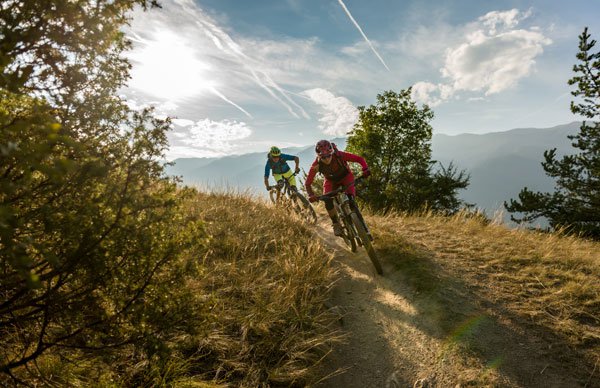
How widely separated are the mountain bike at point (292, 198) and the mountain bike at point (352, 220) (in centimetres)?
240

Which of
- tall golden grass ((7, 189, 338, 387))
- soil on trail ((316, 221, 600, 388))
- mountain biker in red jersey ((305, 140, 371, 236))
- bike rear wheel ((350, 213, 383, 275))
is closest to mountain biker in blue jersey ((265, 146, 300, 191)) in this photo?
mountain biker in red jersey ((305, 140, 371, 236))

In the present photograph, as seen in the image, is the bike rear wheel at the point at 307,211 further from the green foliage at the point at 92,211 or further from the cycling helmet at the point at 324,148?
the green foliage at the point at 92,211

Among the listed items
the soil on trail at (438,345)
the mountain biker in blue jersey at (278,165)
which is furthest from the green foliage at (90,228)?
the mountain biker in blue jersey at (278,165)

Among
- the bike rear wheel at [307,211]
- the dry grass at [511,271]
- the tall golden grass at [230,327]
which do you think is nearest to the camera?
the tall golden grass at [230,327]

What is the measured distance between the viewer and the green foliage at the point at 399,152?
78.6 feet

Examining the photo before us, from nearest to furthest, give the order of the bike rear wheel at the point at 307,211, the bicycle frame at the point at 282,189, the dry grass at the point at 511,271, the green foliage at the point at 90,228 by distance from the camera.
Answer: the green foliage at the point at 90,228
the dry grass at the point at 511,271
the bike rear wheel at the point at 307,211
the bicycle frame at the point at 282,189

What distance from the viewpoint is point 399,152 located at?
25.4m

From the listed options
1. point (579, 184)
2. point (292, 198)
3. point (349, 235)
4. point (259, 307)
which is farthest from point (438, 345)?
point (579, 184)

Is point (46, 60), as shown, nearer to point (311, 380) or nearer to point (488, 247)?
point (311, 380)

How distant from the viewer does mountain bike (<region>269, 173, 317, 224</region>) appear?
34.7 feet

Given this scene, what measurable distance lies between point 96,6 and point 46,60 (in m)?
0.66

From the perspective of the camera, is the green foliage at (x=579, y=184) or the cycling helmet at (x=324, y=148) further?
the green foliage at (x=579, y=184)

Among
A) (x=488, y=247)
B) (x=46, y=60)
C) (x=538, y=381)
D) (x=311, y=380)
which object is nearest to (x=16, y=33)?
(x=46, y=60)

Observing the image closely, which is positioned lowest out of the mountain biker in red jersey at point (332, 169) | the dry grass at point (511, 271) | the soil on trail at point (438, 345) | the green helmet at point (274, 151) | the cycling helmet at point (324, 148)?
the soil on trail at point (438, 345)
